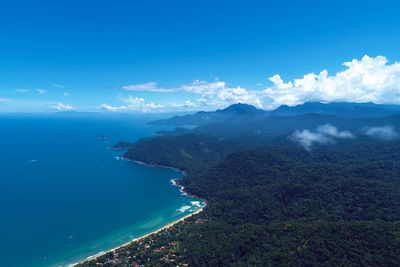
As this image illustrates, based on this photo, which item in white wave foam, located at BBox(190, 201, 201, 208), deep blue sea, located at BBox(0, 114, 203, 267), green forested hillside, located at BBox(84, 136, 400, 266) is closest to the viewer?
green forested hillside, located at BBox(84, 136, 400, 266)

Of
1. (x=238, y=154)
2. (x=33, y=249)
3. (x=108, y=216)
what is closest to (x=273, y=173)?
(x=238, y=154)

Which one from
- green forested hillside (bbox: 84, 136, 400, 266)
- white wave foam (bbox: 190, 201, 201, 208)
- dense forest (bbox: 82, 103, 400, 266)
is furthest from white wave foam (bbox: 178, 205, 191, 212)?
green forested hillside (bbox: 84, 136, 400, 266)

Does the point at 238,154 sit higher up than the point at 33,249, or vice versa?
the point at 238,154

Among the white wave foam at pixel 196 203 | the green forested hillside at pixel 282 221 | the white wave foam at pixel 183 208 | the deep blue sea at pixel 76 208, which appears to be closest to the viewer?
the green forested hillside at pixel 282 221

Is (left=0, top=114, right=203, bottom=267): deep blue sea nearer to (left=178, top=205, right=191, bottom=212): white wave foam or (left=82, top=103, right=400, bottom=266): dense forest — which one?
(left=178, top=205, right=191, bottom=212): white wave foam

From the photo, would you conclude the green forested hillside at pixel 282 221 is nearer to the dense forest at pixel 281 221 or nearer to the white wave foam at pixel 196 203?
the dense forest at pixel 281 221

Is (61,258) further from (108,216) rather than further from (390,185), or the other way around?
(390,185)

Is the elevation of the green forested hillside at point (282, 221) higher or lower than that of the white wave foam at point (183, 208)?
higher

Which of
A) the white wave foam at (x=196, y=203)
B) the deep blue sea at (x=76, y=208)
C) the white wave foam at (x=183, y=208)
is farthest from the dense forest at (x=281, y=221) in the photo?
the deep blue sea at (x=76, y=208)
